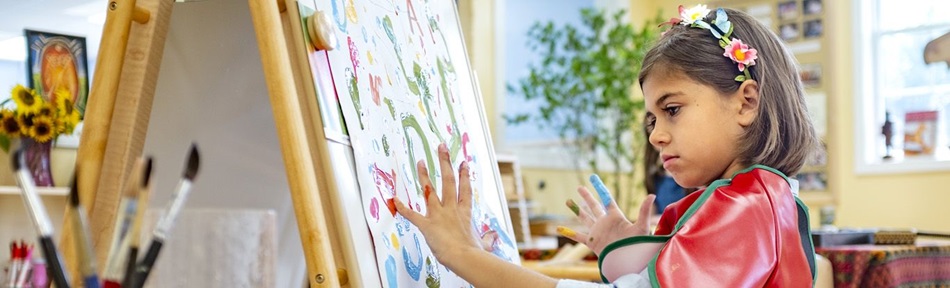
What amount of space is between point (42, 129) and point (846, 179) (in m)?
5.39

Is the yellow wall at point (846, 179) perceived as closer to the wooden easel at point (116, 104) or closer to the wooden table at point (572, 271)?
the wooden table at point (572, 271)

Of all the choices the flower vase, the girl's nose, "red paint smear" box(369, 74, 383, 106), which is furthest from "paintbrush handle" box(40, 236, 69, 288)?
the flower vase

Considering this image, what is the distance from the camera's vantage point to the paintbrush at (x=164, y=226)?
78 cm

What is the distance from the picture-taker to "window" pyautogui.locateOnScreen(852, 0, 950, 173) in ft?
19.8

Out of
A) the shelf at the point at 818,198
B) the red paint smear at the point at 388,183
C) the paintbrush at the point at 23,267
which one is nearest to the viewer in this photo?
the paintbrush at the point at 23,267

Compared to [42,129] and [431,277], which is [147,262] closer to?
[431,277]

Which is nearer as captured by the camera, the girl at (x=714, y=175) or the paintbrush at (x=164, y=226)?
the paintbrush at (x=164, y=226)

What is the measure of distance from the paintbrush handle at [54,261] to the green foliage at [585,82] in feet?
16.0

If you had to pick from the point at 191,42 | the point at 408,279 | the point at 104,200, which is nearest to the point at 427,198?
the point at 408,279

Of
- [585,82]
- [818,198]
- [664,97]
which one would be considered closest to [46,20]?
[664,97]

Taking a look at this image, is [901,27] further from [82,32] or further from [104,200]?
[104,200]

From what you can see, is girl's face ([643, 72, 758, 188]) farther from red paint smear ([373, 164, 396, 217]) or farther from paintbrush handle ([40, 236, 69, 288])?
paintbrush handle ([40, 236, 69, 288])

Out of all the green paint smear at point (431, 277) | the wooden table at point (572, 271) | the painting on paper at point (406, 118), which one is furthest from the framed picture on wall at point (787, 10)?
the green paint smear at point (431, 277)

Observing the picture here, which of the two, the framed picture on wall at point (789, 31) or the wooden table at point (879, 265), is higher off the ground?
the framed picture on wall at point (789, 31)
